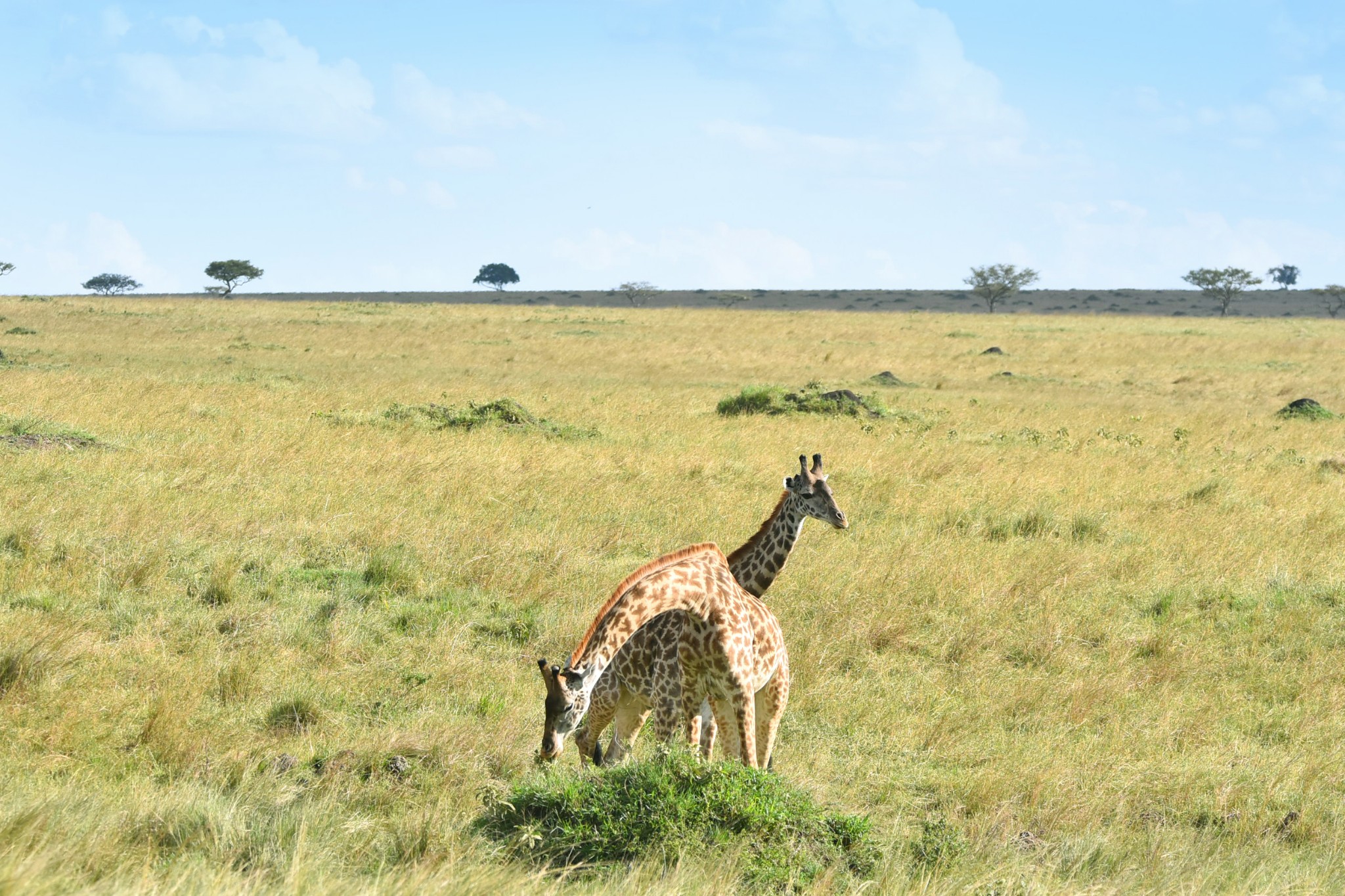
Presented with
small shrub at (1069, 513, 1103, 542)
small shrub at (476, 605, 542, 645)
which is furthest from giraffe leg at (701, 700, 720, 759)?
small shrub at (1069, 513, 1103, 542)

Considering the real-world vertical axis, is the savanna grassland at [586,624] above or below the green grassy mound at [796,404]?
below

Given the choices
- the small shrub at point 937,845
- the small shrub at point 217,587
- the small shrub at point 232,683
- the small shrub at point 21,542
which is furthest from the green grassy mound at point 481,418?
the small shrub at point 937,845

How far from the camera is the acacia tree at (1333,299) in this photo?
8612cm

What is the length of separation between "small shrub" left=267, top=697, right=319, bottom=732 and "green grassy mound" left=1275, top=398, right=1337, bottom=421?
71.9 ft

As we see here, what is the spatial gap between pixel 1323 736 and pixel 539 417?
14.1 metres

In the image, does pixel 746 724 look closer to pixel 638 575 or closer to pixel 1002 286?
pixel 638 575

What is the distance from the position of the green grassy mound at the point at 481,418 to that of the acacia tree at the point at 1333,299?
84918 millimetres

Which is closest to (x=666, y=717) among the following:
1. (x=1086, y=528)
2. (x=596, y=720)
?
(x=596, y=720)

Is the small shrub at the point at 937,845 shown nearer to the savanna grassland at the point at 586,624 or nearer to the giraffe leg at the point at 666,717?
the savanna grassland at the point at 586,624

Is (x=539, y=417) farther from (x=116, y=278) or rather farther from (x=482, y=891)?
(x=116, y=278)

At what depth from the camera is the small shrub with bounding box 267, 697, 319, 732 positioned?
6715 mm

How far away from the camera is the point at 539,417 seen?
19547 millimetres

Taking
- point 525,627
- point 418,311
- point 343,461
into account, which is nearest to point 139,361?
point 343,461

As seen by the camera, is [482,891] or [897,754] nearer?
[482,891]
